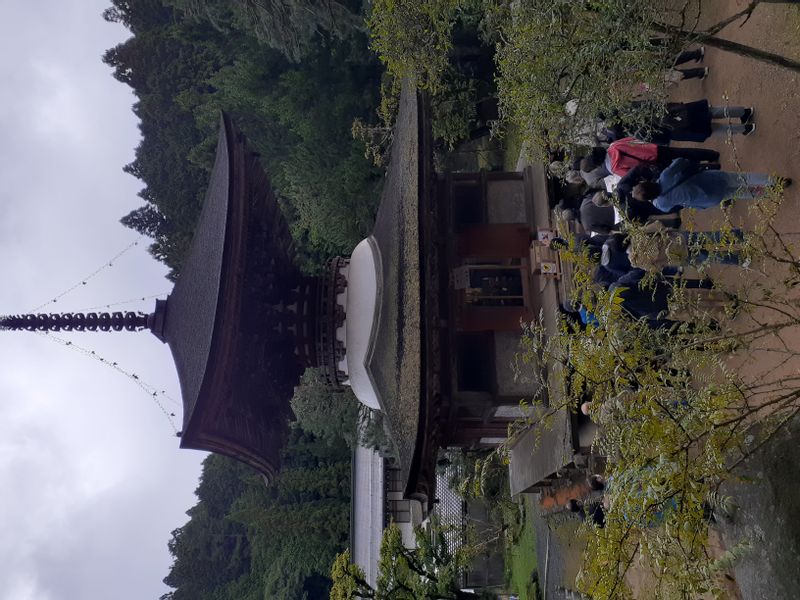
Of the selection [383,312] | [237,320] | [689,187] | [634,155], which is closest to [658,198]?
[689,187]

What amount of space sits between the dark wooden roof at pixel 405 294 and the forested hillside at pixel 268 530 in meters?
19.5

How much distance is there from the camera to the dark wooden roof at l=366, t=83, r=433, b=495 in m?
7.54

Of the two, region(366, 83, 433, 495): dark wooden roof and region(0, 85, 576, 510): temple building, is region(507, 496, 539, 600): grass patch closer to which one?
region(0, 85, 576, 510): temple building

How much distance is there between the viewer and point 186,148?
98.9 ft

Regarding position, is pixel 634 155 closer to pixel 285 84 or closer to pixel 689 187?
pixel 689 187

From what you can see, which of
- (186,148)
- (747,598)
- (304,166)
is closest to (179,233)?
(186,148)

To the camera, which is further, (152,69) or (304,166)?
(152,69)

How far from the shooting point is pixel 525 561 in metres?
15.5

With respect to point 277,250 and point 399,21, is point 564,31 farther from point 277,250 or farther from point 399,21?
point 277,250

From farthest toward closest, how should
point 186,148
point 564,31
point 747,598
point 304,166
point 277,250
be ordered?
point 186,148, point 304,166, point 277,250, point 564,31, point 747,598

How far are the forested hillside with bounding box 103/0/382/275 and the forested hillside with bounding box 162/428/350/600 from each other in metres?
10.6

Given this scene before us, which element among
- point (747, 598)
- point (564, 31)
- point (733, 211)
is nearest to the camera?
point (747, 598)

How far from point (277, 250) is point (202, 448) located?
119 inches

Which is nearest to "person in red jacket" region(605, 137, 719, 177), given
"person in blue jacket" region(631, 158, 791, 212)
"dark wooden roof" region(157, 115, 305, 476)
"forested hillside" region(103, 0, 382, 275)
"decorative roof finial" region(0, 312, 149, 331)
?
"person in blue jacket" region(631, 158, 791, 212)
